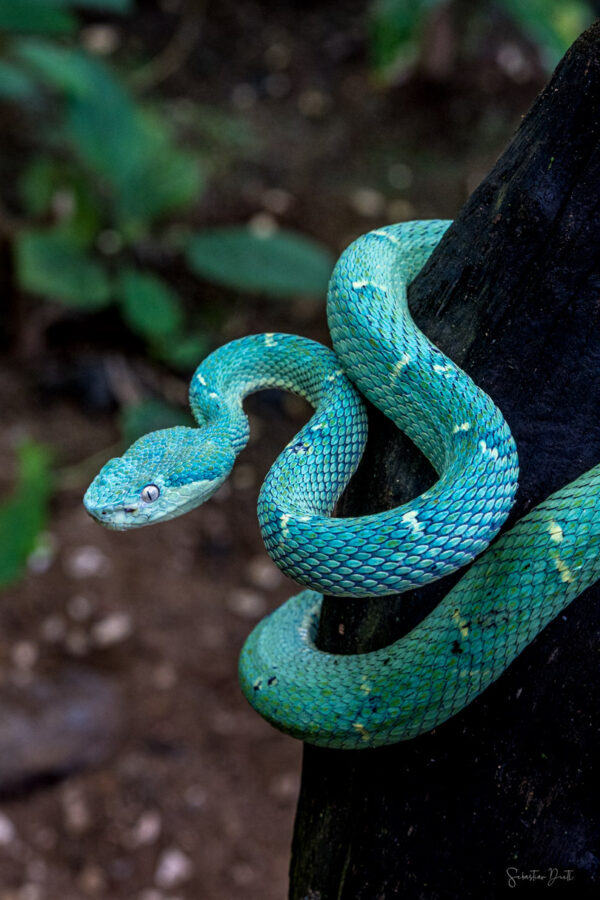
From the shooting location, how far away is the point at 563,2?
480 cm

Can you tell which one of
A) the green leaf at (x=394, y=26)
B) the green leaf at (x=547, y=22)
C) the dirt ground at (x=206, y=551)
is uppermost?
the green leaf at (x=547, y=22)

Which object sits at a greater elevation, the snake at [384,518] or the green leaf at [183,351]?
the snake at [384,518]

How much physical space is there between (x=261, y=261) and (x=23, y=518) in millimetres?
1795

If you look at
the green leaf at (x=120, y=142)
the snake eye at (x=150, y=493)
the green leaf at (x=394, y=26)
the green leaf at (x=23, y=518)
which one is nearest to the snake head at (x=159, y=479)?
the snake eye at (x=150, y=493)

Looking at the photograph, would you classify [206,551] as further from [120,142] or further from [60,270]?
[120,142]

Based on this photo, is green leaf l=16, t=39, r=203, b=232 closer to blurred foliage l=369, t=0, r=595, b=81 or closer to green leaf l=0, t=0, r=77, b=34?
green leaf l=0, t=0, r=77, b=34

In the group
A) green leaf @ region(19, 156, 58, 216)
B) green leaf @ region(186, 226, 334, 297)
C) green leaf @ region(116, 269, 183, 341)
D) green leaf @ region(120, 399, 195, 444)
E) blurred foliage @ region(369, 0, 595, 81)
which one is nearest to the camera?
green leaf @ region(120, 399, 195, 444)

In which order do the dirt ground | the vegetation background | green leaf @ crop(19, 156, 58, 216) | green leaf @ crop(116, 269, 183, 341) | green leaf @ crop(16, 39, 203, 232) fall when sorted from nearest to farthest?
the dirt ground, the vegetation background, green leaf @ crop(16, 39, 203, 232), green leaf @ crop(116, 269, 183, 341), green leaf @ crop(19, 156, 58, 216)

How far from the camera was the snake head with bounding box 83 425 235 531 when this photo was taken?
1.87 meters

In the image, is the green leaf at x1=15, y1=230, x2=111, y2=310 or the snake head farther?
the green leaf at x1=15, y1=230, x2=111, y2=310

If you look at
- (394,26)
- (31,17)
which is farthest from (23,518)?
(394,26)

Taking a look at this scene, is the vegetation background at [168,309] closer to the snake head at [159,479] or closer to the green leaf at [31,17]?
the green leaf at [31,17]

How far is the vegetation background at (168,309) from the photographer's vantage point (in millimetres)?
3758

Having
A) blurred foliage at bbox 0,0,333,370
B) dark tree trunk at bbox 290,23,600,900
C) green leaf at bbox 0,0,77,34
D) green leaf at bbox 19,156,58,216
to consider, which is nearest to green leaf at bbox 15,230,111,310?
blurred foliage at bbox 0,0,333,370
